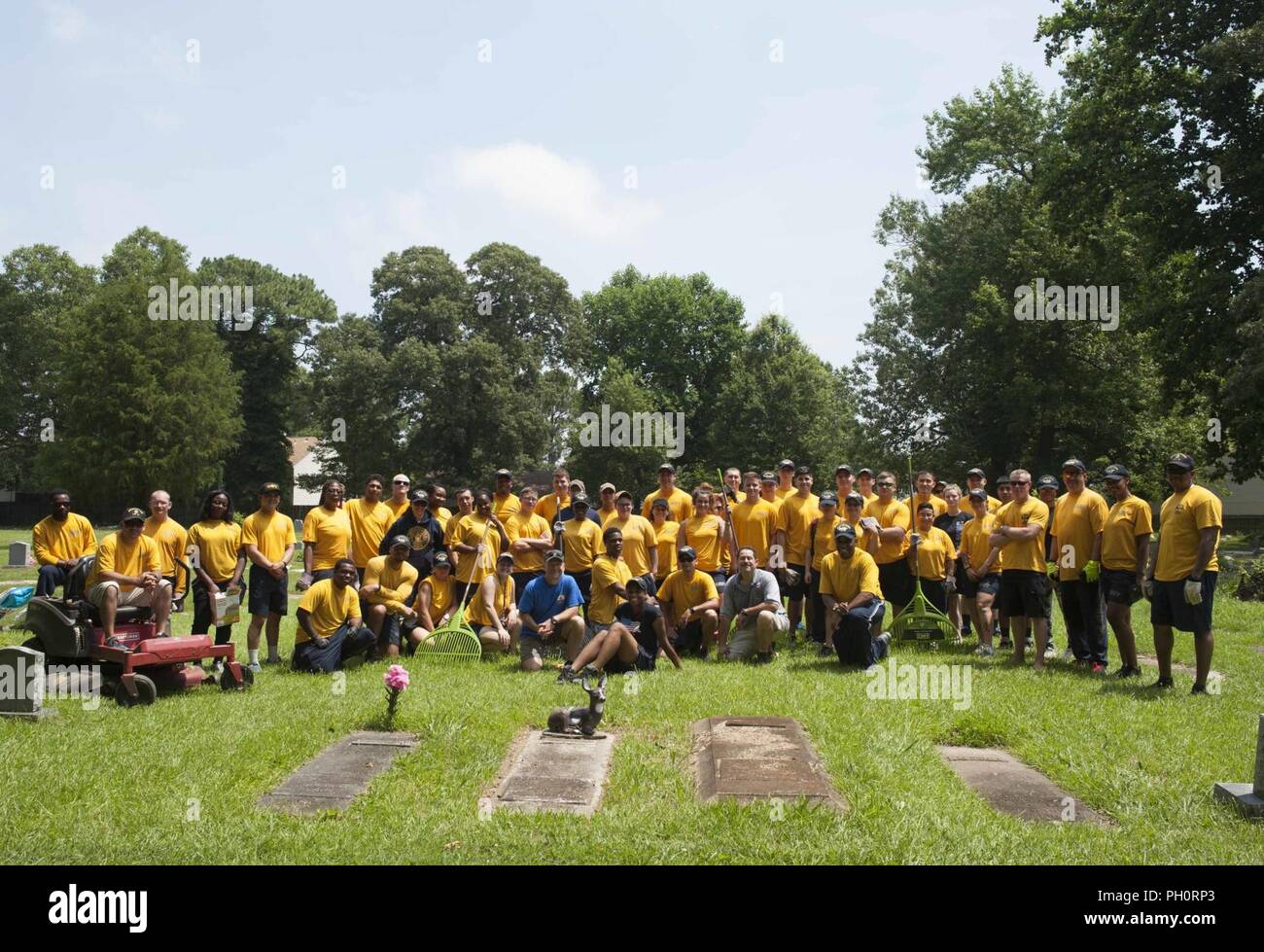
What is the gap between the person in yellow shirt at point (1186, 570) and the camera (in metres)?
8.95

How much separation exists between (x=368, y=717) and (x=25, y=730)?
2390mm

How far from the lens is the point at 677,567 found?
12.0m

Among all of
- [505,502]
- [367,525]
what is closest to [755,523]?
[505,502]

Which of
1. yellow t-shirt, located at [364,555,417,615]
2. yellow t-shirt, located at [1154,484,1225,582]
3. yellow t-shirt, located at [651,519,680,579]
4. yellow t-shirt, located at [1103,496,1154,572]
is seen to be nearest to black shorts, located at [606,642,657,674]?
yellow t-shirt, located at [651,519,680,579]

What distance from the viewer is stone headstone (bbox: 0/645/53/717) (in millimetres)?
7977

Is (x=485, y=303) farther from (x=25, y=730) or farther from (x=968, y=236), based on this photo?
(x=25, y=730)

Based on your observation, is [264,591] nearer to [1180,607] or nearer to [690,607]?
[690,607]

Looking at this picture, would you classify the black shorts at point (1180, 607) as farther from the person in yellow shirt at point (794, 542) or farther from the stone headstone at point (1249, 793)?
the person in yellow shirt at point (794, 542)

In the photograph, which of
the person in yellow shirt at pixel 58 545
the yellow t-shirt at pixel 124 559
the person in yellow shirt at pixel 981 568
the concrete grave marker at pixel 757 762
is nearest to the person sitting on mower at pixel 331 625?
the yellow t-shirt at pixel 124 559

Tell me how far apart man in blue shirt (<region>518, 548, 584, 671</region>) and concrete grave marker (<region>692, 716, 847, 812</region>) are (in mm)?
2905

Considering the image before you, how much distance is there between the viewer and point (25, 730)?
7539mm

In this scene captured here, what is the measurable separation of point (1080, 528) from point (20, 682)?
31.1 ft

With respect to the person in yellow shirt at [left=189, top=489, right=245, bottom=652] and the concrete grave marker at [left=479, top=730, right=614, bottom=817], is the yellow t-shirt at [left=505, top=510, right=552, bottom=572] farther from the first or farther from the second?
the concrete grave marker at [left=479, top=730, right=614, bottom=817]
